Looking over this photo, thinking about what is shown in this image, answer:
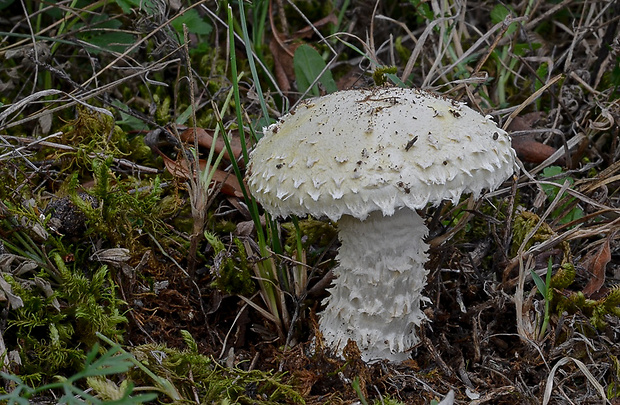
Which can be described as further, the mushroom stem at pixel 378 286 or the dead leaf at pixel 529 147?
the dead leaf at pixel 529 147

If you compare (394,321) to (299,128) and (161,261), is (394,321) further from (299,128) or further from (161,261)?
(161,261)

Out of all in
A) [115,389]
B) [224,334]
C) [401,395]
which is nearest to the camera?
[115,389]

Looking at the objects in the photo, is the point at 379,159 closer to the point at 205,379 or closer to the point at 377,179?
the point at 377,179

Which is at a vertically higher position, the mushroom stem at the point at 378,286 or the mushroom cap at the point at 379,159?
the mushroom cap at the point at 379,159

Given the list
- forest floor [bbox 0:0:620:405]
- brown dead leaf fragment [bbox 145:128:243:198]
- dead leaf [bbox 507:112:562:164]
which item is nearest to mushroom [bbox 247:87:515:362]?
forest floor [bbox 0:0:620:405]

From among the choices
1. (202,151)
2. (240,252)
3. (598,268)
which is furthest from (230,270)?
(598,268)

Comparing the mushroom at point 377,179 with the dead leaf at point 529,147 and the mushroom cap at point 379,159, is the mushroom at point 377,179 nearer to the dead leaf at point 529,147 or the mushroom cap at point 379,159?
the mushroom cap at point 379,159

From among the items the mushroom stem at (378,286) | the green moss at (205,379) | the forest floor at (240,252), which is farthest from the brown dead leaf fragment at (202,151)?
the green moss at (205,379)

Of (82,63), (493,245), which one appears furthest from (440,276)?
(82,63)
